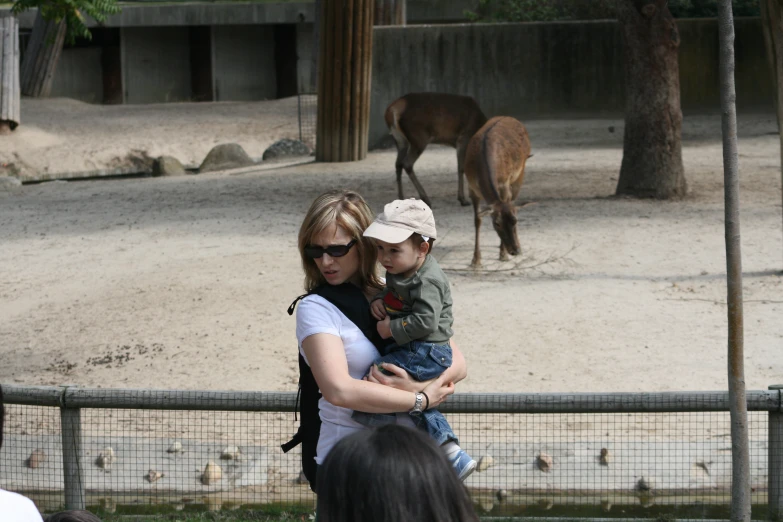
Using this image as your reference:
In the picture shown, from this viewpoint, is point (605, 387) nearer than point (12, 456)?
No

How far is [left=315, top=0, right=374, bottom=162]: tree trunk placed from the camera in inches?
563

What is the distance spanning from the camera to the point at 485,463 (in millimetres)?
4523

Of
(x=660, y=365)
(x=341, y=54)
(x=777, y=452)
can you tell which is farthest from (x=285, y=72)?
(x=777, y=452)

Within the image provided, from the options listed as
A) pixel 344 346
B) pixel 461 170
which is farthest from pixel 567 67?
pixel 344 346

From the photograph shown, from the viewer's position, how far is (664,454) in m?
4.72

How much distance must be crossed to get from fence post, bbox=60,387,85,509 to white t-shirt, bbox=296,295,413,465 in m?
1.71

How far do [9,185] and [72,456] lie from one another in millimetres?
10393

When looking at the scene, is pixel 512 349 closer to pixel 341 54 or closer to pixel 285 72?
pixel 341 54

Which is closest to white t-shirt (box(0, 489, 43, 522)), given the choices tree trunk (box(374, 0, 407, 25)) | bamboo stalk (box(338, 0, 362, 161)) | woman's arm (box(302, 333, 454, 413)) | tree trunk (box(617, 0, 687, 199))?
woman's arm (box(302, 333, 454, 413))

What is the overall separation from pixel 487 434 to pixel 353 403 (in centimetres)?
299

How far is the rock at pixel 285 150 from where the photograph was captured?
52.9 feet

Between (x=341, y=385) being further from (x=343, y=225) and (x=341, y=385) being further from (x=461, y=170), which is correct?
(x=461, y=170)

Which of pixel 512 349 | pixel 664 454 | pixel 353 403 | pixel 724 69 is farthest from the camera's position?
pixel 512 349

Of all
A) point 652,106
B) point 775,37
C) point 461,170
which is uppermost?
point 775,37
